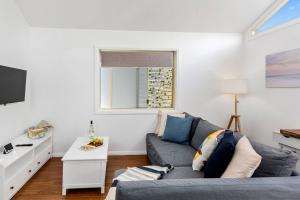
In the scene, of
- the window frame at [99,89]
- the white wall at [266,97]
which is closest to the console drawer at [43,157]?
the window frame at [99,89]

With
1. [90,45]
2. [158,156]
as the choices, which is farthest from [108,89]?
[158,156]

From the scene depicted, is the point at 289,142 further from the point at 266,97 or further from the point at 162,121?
the point at 162,121

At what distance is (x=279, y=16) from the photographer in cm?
353

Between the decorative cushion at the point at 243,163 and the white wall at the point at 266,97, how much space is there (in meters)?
2.00

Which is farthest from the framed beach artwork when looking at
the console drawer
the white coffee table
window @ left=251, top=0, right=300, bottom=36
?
the console drawer

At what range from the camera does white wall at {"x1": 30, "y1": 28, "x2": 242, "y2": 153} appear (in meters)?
3.98

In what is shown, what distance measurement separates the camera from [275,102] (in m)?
3.57

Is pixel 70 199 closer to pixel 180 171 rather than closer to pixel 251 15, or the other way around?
pixel 180 171

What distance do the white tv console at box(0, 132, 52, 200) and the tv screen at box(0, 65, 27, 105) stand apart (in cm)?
66

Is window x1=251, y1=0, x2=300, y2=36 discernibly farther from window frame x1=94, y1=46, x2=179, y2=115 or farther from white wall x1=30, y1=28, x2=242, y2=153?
window frame x1=94, y1=46, x2=179, y2=115

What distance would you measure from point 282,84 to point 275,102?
34 centimetres

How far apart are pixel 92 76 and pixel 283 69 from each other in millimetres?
3262

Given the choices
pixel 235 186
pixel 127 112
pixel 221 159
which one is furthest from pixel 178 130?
pixel 235 186

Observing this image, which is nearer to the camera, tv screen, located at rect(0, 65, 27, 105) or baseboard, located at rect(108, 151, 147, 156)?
tv screen, located at rect(0, 65, 27, 105)
